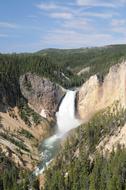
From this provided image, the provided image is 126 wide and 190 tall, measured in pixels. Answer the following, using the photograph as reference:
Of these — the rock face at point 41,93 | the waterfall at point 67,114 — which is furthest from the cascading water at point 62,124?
the rock face at point 41,93

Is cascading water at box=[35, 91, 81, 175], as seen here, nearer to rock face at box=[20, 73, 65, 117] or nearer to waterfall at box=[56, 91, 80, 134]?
waterfall at box=[56, 91, 80, 134]

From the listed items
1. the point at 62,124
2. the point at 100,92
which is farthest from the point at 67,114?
the point at 100,92

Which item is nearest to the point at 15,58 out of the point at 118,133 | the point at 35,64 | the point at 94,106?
the point at 35,64

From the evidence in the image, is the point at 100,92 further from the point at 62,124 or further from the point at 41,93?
the point at 41,93

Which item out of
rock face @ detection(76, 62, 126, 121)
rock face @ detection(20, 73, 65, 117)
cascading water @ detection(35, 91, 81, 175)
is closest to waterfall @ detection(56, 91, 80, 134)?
cascading water @ detection(35, 91, 81, 175)

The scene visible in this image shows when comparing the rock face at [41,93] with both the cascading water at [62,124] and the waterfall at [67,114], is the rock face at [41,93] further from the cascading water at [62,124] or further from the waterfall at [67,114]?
the cascading water at [62,124]

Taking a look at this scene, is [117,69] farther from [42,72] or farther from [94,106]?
[42,72]
